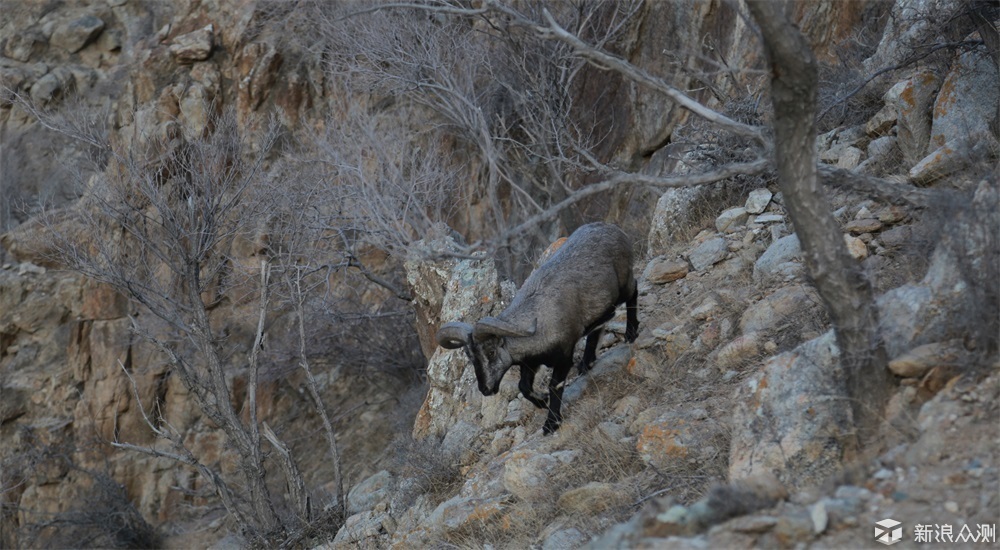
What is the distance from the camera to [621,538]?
4.91m

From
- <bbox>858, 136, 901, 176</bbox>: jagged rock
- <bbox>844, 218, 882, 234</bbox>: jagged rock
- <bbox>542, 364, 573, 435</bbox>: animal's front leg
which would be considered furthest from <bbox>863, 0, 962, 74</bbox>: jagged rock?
<bbox>542, 364, 573, 435</bbox>: animal's front leg

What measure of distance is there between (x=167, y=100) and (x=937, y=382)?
15.7m

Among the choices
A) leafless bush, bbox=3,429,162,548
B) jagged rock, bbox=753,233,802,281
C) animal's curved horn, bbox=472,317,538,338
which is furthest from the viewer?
leafless bush, bbox=3,429,162,548

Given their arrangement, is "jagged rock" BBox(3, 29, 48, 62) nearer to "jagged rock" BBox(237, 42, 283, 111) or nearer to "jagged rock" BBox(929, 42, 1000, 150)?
"jagged rock" BBox(237, 42, 283, 111)

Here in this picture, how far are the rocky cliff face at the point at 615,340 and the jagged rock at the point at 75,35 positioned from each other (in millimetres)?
67

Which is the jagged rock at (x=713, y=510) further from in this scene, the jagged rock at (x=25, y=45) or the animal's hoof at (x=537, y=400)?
the jagged rock at (x=25, y=45)

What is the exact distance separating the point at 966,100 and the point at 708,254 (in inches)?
113

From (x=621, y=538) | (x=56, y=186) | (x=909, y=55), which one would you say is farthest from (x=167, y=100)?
(x=621, y=538)

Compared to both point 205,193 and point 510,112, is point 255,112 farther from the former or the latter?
point 205,193

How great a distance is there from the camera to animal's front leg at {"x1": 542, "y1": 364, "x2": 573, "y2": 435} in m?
8.12

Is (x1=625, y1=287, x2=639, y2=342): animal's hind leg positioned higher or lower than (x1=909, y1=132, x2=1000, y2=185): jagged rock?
lower

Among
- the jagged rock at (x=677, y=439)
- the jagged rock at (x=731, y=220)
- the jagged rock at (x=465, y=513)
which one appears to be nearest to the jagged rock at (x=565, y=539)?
the jagged rock at (x=677, y=439)

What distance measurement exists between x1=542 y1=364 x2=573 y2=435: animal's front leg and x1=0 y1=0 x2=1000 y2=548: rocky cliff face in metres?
0.12

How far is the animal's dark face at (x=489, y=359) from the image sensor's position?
7953 millimetres
